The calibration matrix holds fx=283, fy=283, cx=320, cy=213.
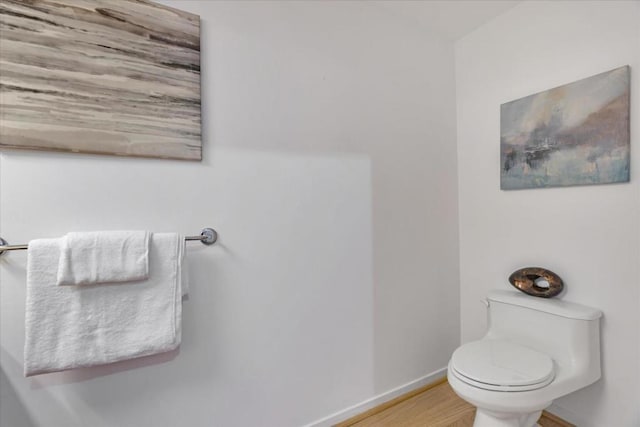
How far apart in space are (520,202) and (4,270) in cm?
230

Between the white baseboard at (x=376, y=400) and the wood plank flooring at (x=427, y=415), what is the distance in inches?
1.2

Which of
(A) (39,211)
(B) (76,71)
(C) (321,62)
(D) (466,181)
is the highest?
(C) (321,62)

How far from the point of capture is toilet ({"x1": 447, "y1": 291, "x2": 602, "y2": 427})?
110cm

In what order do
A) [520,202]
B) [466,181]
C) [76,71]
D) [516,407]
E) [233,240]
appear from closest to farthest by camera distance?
[76,71]
[516,407]
[233,240]
[520,202]
[466,181]

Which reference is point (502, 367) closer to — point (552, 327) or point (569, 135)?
point (552, 327)

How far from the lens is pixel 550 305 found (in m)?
1.38

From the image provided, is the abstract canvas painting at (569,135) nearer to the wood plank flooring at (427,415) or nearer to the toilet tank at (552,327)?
the toilet tank at (552,327)

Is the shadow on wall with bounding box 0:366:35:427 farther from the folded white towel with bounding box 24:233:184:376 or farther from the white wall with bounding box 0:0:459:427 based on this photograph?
the folded white towel with bounding box 24:233:184:376

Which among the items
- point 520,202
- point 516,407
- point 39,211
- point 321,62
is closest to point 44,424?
point 39,211

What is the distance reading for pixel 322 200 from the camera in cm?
145

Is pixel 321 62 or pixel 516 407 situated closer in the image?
pixel 516 407

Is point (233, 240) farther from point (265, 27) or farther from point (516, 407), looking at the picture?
point (516, 407)

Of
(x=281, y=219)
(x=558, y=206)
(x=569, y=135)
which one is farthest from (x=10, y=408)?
(x=569, y=135)

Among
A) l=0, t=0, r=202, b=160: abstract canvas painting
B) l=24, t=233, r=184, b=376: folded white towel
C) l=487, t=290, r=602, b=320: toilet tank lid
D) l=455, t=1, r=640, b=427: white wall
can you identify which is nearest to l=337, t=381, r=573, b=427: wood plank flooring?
l=455, t=1, r=640, b=427: white wall
